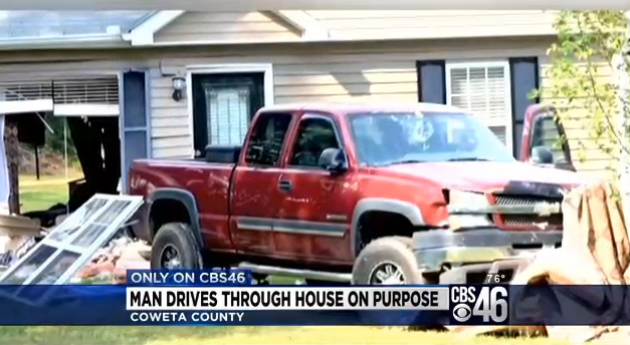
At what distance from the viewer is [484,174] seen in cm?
335

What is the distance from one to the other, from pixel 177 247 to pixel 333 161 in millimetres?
633

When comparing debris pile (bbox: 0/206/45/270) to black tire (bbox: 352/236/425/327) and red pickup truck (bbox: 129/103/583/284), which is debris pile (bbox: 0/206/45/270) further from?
black tire (bbox: 352/236/425/327)

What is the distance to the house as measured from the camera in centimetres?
338

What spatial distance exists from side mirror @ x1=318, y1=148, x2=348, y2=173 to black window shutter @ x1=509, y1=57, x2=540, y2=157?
0.64 m

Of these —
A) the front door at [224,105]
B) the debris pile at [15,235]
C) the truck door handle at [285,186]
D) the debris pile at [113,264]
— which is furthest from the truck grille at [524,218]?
the debris pile at [15,235]

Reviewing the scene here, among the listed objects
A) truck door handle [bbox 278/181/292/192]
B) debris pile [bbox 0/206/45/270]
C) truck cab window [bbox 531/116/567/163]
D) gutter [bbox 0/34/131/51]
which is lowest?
debris pile [bbox 0/206/45/270]

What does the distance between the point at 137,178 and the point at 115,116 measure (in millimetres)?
A: 235

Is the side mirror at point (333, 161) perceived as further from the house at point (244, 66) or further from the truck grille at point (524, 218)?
the truck grille at point (524, 218)

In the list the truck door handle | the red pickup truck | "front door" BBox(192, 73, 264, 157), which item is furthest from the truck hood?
"front door" BBox(192, 73, 264, 157)

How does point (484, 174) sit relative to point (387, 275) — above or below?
above

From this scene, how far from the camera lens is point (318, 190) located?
3.36m

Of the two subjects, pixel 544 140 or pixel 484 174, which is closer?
pixel 484 174

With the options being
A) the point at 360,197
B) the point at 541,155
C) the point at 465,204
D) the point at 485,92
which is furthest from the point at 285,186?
the point at 541,155

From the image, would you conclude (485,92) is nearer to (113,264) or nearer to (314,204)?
Result: (314,204)
